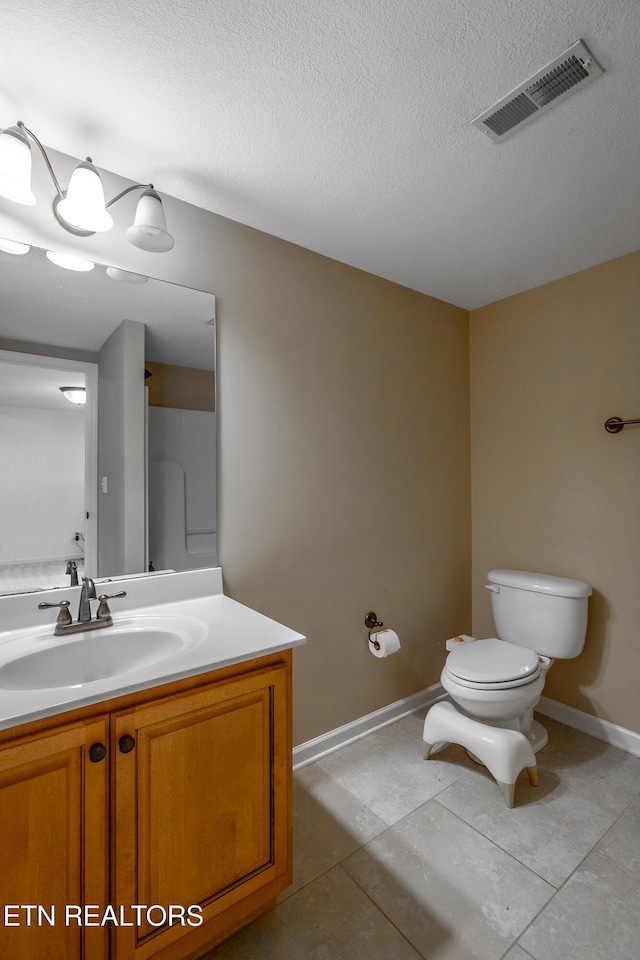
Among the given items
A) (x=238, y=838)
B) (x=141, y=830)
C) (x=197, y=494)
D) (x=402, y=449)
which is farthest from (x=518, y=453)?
(x=141, y=830)

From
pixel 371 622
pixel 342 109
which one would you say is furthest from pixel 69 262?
pixel 371 622

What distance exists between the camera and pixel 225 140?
4.57 ft

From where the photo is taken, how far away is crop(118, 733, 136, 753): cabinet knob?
973mm

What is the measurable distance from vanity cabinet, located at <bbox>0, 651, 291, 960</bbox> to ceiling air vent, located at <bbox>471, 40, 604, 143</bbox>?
64.8 inches

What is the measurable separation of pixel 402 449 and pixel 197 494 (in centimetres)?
114

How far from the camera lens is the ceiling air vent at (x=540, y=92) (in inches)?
44.7

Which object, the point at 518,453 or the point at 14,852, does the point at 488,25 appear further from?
the point at 14,852

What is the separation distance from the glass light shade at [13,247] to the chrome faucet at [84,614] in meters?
1.01

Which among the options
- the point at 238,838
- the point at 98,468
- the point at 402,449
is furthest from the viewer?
the point at 402,449

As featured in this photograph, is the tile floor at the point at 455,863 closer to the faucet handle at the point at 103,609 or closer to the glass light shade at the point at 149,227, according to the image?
the faucet handle at the point at 103,609

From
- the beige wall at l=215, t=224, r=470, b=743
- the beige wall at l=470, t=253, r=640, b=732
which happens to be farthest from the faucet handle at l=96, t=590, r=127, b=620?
the beige wall at l=470, t=253, r=640, b=732

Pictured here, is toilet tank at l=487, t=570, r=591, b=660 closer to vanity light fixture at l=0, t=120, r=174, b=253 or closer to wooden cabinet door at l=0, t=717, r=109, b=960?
wooden cabinet door at l=0, t=717, r=109, b=960

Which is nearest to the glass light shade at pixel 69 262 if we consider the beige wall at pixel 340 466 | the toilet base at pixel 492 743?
the beige wall at pixel 340 466

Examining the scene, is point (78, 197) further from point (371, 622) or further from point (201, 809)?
point (371, 622)
